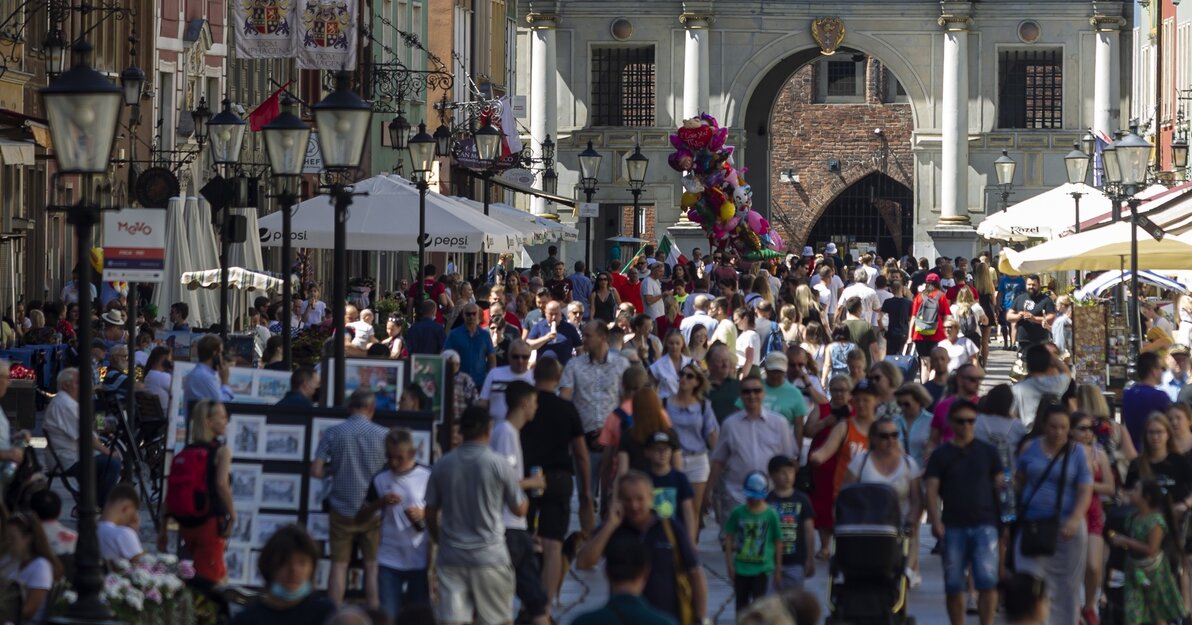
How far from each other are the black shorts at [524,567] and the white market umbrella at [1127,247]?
11.5 metres

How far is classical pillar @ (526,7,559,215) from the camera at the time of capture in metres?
60.0

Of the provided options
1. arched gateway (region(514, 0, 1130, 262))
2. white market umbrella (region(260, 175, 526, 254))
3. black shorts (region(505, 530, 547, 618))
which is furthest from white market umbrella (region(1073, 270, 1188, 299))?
arched gateway (region(514, 0, 1130, 262))

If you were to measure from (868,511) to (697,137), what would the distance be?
2757 centimetres

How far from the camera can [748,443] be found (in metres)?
14.6

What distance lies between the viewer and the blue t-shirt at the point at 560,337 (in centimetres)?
2139

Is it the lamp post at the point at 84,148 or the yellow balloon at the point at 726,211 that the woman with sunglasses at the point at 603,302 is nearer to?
the yellow balloon at the point at 726,211

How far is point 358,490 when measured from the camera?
42.6 feet

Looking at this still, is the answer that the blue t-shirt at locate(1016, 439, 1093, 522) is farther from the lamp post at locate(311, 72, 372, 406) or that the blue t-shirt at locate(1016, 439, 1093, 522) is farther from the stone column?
the stone column

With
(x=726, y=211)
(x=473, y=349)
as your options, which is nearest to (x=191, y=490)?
(x=473, y=349)

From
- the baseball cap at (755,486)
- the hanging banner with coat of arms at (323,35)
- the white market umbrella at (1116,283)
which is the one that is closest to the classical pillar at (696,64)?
the hanging banner with coat of arms at (323,35)

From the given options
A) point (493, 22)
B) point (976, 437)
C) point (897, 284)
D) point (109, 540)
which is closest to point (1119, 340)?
point (897, 284)

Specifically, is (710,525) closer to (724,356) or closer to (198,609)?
(724,356)

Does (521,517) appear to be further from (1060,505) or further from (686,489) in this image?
(1060,505)

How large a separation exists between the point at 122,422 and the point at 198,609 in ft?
20.8
